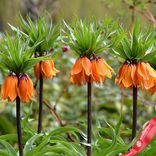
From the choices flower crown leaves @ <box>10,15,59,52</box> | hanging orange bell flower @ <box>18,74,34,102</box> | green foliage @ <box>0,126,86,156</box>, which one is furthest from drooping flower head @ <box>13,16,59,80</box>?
green foliage @ <box>0,126,86,156</box>

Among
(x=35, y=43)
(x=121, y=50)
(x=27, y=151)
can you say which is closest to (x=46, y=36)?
(x=35, y=43)

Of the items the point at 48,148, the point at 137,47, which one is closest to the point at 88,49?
the point at 137,47

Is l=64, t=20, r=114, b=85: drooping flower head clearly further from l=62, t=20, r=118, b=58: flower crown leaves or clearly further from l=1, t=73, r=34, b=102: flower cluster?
l=1, t=73, r=34, b=102: flower cluster

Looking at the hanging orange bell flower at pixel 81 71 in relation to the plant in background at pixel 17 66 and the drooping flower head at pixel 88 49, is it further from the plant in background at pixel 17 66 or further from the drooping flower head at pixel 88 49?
the plant in background at pixel 17 66

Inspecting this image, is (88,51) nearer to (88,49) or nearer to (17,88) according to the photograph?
(88,49)

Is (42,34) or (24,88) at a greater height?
(42,34)

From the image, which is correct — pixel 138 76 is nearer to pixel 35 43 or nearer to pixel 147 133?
pixel 147 133
